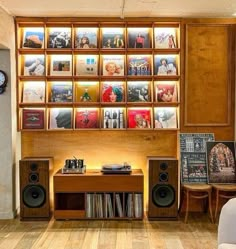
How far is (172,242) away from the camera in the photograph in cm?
447

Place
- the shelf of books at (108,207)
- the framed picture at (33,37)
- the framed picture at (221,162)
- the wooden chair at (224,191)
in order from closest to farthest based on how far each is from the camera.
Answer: the wooden chair at (224,191) → the shelf of books at (108,207) → the framed picture at (221,162) → the framed picture at (33,37)

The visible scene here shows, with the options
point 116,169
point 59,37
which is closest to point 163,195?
point 116,169

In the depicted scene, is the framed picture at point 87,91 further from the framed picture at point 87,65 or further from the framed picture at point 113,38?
the framed picture at point 113,38

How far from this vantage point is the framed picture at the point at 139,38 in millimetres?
5629

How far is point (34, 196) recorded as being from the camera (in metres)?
5.32

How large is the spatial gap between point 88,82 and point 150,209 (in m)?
1.86

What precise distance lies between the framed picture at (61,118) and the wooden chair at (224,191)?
2.07 metres

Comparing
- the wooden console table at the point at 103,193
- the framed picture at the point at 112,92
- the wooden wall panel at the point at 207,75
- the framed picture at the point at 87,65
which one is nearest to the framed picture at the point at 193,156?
the wooden wall panel at the point at 207,75

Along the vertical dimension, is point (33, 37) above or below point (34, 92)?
above

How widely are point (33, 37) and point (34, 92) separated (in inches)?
28.6

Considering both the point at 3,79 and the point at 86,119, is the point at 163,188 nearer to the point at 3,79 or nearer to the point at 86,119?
the point at 86,119

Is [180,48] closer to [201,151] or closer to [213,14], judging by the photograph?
[213,14]

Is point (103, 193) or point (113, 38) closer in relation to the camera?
point (103, 193)

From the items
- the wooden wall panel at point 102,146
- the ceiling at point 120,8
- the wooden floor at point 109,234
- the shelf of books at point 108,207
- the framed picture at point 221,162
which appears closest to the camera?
the wooden floor at point 109,234
